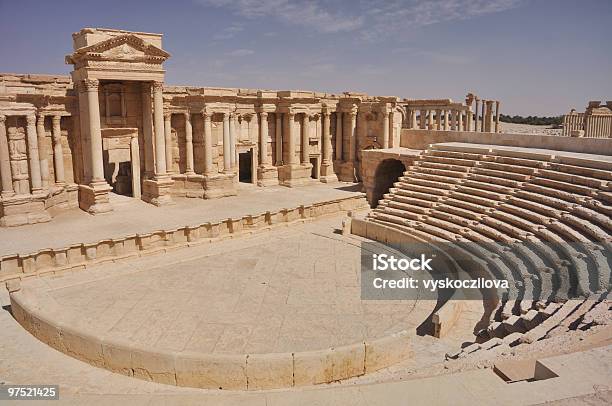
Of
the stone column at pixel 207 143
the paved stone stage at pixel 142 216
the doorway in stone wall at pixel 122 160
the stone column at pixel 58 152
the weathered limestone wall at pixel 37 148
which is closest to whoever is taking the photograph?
the paved stone stage at pixel 142 216

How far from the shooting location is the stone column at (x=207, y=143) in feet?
77.0

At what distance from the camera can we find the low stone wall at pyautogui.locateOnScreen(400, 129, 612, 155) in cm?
1888

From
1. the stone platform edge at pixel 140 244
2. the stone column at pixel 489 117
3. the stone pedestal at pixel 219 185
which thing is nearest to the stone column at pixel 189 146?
the stone pedestal at pixel 219 185

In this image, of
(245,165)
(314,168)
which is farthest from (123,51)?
(314,168)

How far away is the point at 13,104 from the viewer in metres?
17.6

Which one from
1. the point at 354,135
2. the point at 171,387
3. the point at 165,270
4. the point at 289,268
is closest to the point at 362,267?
the point at 289,268

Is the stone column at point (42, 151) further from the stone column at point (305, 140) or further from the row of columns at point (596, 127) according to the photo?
the row of columns at point (596, 127)

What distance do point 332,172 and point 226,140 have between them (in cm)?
703

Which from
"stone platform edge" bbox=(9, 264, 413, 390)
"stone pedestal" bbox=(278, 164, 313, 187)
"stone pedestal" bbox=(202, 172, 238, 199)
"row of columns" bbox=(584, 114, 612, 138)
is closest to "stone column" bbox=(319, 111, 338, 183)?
"stone pedestal" bbox=(278, 164, 313, 187)

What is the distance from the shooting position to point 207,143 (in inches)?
926

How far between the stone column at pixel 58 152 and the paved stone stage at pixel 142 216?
1379 millimetres

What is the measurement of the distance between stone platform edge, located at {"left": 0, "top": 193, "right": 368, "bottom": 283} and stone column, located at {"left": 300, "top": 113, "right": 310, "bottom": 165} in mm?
7235

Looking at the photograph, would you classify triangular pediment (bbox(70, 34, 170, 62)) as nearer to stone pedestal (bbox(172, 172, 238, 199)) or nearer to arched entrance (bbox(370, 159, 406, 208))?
stone pedestal (bbox(172, 172, 238, 199))

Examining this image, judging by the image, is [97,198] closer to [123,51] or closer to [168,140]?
[168,140]
